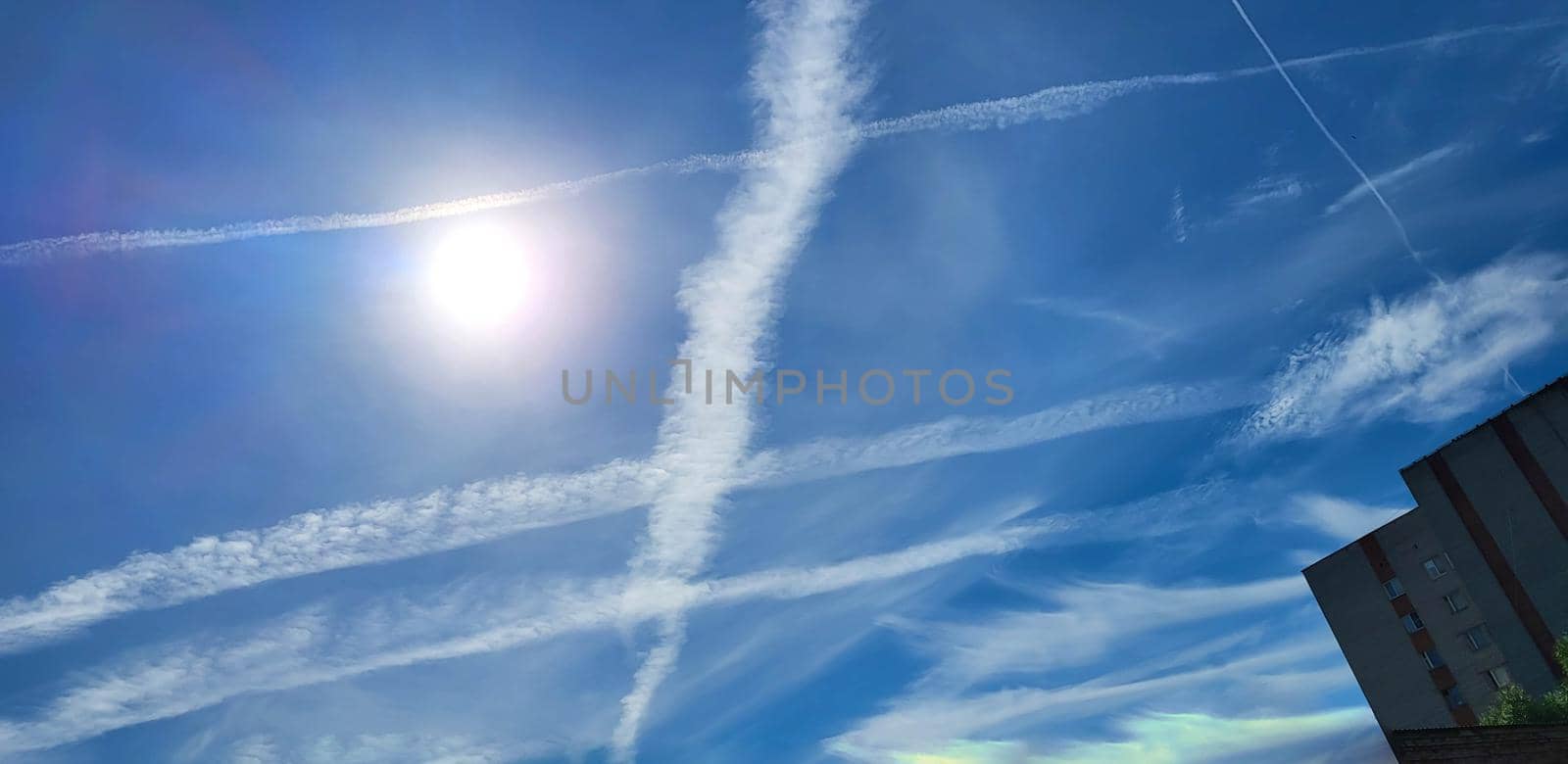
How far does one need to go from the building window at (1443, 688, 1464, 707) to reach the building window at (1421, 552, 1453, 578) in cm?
722

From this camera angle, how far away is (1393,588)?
57875mm

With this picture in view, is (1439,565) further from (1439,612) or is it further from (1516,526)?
(1516,526)

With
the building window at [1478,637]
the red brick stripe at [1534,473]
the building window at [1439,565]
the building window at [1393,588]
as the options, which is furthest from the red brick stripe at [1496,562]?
the building window at [1393,588]

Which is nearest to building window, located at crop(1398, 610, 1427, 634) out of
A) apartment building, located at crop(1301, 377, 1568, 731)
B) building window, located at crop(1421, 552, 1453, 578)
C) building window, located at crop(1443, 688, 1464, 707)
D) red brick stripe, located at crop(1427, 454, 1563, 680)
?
apartment building, located at crop(1301, 377, 1568, 731)

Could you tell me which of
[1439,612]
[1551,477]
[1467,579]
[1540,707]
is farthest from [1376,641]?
[1540,707]

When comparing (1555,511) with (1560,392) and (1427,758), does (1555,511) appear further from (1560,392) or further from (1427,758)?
(1427,758)

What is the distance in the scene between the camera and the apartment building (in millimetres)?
48375

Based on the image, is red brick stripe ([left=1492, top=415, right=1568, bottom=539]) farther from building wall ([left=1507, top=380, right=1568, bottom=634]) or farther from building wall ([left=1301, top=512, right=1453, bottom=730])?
building wall ([left=1301, top=512, right=1453, bottom=730])

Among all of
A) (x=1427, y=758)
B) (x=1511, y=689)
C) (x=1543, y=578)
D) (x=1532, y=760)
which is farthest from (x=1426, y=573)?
(x=1427, y=758)

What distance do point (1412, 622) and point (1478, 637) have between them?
4158 mm

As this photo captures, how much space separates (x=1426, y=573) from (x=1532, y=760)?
41.1 m

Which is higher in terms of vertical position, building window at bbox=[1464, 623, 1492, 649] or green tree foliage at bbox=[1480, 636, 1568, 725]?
building window at bbox=[1464, 623, 1492, 649]

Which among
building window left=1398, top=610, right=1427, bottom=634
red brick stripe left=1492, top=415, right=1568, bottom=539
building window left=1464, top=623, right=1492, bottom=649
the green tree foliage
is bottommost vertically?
the green tree foliage

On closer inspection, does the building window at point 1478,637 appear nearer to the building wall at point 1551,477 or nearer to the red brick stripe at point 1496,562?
the red brick stripe at point 1496,562
